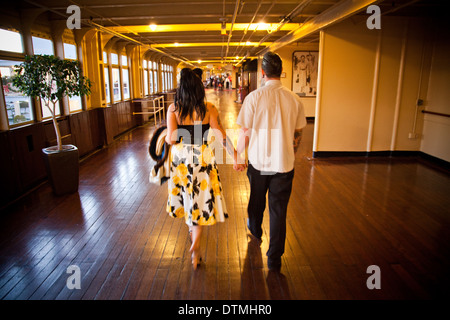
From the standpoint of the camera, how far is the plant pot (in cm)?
411

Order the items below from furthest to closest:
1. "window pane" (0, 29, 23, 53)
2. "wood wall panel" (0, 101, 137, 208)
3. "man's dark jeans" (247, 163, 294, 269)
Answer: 1. "window pane" (0, 29, 23, 53)
2. "wood wall panel" (0, 101, 137, 208)
3. "man's dark jeans" (247, 163, 294, 269)

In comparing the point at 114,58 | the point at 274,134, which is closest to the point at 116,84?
the point at 114,58

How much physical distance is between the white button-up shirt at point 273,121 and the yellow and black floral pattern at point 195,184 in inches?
15.5

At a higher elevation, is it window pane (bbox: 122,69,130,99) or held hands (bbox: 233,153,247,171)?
window pane (bbox: 122,69,130,99)

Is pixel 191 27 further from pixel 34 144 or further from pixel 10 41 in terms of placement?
pixel 34 144

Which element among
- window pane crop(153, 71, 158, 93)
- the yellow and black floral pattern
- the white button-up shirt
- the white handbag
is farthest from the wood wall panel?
window pane crop(153, 71, 158, 93)

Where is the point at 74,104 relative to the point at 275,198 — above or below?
above

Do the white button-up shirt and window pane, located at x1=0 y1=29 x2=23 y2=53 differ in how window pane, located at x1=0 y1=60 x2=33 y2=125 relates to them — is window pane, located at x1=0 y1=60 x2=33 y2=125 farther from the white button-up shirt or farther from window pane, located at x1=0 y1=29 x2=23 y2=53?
the white button-up shirt

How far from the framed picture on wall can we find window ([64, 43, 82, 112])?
725 centimetres

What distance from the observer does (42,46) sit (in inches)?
211

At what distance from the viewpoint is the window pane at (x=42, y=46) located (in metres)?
5.11

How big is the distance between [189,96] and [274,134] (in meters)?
0.70

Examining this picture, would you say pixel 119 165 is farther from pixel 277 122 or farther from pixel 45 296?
pixel 277 122
